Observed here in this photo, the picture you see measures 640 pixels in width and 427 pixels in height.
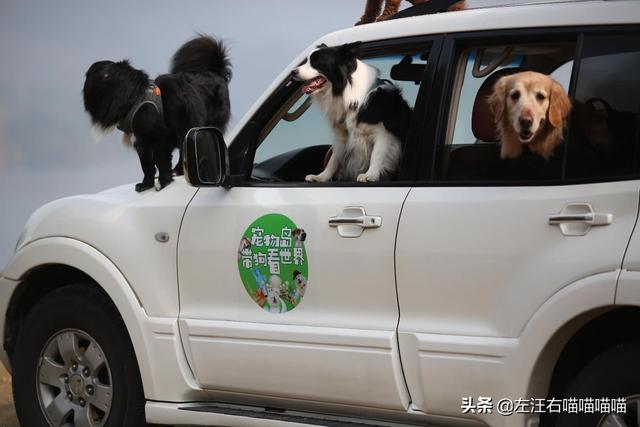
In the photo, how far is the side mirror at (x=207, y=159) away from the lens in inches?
163

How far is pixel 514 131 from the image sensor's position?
138 inches

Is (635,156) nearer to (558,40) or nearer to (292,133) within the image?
(558,40)

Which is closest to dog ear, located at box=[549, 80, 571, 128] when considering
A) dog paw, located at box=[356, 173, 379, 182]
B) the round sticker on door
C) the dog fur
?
dog paw, located at box=[356, 173, 379, 182]

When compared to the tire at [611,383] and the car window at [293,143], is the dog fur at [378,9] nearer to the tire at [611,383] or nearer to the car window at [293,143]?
the car window at [293,143]

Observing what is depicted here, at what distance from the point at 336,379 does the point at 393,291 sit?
1.41 ft

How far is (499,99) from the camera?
3.55 m

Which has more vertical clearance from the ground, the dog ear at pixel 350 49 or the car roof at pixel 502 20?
the car roof at pixel 502 20

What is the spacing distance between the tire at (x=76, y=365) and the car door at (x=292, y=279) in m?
0.39

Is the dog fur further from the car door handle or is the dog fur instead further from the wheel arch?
the car door handle

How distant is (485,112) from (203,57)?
88.7 inches

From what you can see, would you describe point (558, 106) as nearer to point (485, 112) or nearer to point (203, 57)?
point (485, 112)

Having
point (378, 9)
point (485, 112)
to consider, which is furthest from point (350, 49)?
point (378, 9)

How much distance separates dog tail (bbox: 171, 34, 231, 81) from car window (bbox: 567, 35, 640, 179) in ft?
8.53

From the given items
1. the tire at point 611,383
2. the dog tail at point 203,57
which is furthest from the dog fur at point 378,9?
the tire at point 611,383
